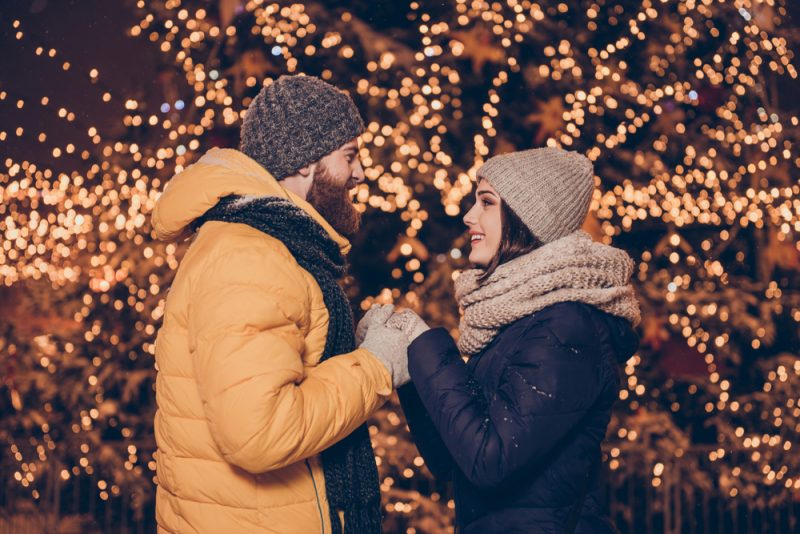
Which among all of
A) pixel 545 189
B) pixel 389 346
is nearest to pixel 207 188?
pixel 389 346

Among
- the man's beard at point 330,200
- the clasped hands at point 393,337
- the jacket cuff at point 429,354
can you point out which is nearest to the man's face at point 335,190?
the man's beard at point 330,200

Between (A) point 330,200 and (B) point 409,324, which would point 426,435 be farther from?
(A) point 330,200

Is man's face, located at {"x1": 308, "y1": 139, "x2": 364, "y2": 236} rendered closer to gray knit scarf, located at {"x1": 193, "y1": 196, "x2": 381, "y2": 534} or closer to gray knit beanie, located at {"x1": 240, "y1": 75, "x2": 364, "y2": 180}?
gray knit beanie, located at {"x1": 240, "y1": 75, "x2": 364, "y2": 180}

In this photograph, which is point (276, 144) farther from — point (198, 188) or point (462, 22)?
point (462, 22)

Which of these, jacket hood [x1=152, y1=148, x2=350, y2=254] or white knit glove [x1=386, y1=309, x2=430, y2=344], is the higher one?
jacket hood [x1=152, y1=148, x2=350, y2=254]

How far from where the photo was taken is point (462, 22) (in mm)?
4457

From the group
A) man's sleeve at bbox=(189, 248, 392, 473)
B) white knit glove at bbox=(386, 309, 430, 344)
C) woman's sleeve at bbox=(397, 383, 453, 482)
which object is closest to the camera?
man's sleeve at bbox=(189, 248, 392, 473)

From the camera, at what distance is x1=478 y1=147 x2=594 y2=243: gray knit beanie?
2289 millimetres

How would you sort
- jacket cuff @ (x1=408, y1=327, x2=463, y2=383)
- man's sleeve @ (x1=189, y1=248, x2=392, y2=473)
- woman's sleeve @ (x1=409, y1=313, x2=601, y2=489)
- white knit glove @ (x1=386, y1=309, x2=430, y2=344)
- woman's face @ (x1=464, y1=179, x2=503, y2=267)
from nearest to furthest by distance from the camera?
1. man's sleeve @ (x1=189, y1=248, x2=392, y2=473)
2. woman's sleeve @ (x1=409, y1=313, x2=601, y2=489)
3. jacket cuff @ (x1=408, y1=327, x2=463, y2=383)
4. white knit glove @ (x1=386, y1=309, x2=430, y2=344)
5. woman's face @ (x1=464, y1=179, x2=503, y2=267)

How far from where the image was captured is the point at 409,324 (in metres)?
2.30

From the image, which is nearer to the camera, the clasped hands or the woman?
the woman

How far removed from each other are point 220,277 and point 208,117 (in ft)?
9.83

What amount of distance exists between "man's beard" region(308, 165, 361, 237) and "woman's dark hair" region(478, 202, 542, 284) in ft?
1.56

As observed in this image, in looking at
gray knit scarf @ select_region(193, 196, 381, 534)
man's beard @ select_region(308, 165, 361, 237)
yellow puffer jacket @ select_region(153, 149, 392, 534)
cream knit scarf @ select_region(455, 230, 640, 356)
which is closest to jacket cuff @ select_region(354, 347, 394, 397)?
yellow puffer jacket @ select_region(153, 149, 392, 534)
